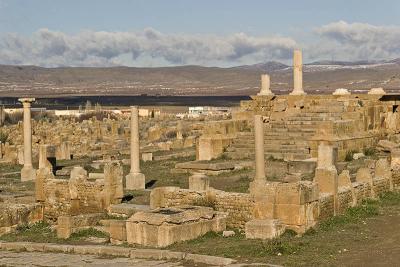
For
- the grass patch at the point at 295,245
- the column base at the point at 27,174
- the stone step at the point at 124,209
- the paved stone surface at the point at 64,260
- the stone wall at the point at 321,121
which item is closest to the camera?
the grass patch at the point at 295,245

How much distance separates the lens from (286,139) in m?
28.4

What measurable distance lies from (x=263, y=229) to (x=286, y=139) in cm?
1376

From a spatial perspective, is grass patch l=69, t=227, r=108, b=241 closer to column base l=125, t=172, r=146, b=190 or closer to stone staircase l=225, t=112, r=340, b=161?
column base l=125, t=172, r=146, b=190

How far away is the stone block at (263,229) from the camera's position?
48.5ft

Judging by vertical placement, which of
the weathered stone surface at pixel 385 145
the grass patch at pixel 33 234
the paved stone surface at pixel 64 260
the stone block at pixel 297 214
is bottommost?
the grass patch at pixel 33 234

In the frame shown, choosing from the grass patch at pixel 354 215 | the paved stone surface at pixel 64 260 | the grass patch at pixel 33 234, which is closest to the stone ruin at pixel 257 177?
the grass patch at pixel 354 215

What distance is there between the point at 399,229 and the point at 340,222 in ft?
3.94

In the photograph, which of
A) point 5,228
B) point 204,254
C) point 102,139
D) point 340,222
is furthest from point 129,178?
point 102,139

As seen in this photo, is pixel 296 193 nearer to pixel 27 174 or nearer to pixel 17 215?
pixel 17 215

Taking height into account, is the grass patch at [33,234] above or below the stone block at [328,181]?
below

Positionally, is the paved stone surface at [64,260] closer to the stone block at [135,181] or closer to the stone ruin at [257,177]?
the stone ruin at [257,177]

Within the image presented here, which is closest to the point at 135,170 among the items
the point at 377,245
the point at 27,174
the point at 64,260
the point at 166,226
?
the point at 27,174

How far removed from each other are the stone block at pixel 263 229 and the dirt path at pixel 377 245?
1384 millimetres

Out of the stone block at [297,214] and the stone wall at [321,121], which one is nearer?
the stone block at [297,214]
